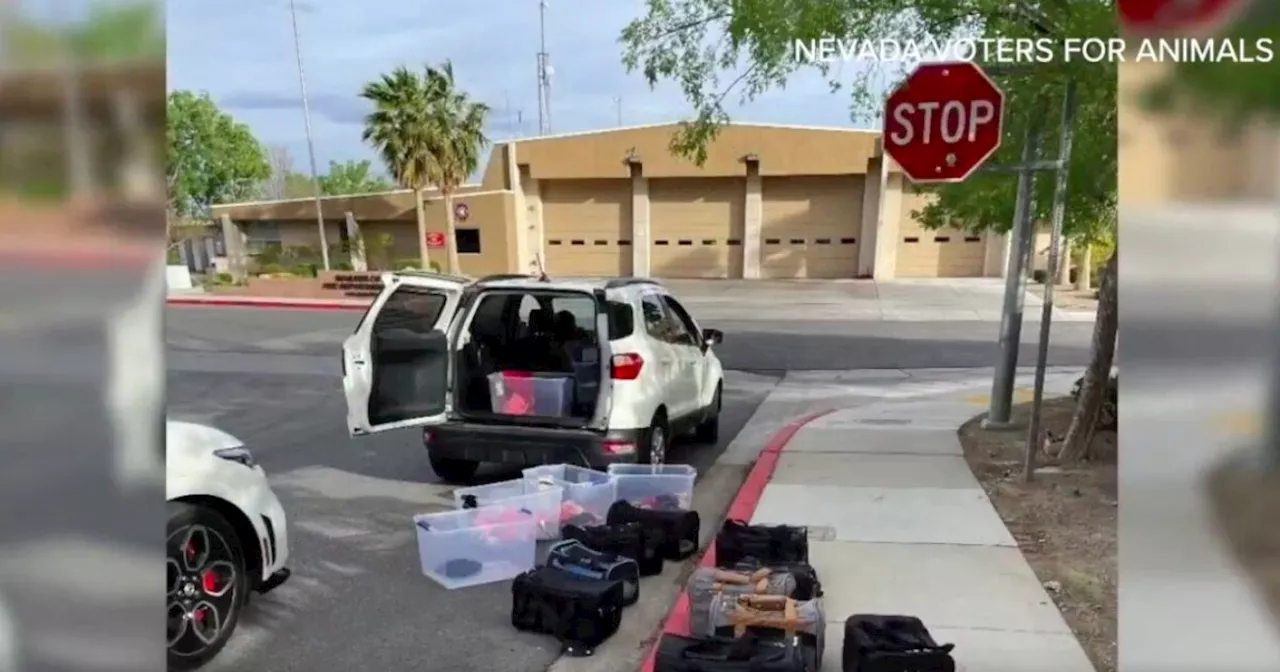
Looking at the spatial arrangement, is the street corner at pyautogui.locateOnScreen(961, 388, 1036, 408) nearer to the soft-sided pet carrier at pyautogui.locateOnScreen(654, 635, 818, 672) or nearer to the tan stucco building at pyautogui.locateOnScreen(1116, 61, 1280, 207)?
the soft-sided pet carrier at pyautogui.locateOnScreen(654, 635, 818, 672)

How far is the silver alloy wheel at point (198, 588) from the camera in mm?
3961

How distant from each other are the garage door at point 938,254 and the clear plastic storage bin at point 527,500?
103 ft

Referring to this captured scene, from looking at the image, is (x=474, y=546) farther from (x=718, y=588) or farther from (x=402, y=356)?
(x=402, y=356)

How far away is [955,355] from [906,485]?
10.4 meters

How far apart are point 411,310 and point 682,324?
9.06 ft

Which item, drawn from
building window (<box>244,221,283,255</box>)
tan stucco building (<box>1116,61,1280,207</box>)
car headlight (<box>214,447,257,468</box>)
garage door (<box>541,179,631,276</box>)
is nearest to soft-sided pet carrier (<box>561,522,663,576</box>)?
car headlight (<box>214,447,257,468</box>)

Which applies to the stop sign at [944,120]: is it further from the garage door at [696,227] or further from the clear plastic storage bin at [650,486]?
the garage door at [696,227]

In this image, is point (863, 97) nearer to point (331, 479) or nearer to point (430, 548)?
point (430, 548)

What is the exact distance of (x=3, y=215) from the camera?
137cm

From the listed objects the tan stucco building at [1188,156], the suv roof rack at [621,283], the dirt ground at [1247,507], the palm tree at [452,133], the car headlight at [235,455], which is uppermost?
the palm tree at [452,133]

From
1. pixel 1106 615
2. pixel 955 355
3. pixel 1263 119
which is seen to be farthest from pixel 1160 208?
pixel 955 355

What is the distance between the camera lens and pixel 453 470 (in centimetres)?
750

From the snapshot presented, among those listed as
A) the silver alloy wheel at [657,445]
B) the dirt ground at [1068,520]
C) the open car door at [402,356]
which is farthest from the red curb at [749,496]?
the open car door at [402,356]

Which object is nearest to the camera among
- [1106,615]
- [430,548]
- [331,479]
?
[1106,615]
